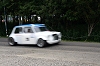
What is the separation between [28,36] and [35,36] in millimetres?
654

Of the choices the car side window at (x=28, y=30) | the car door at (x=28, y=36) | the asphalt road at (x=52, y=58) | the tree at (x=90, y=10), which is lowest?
the asphalt road at (x=52, y=58)

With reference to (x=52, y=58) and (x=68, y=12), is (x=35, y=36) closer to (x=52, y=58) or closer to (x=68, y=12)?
(x=52, y=58)

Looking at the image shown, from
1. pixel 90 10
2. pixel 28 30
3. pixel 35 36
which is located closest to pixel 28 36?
pixel 28 30

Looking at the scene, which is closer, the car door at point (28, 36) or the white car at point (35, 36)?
the white car at point (35, 36)

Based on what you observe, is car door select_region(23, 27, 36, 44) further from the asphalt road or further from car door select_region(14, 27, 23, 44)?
the asphalt road

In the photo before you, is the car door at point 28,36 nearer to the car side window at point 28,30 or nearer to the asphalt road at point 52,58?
the car side window at point 28,30

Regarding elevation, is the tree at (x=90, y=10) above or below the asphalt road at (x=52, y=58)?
above

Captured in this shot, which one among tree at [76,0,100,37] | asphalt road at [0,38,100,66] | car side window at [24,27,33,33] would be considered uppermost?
tree at [76,0,100,37]

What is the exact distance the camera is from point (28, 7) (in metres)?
23.9

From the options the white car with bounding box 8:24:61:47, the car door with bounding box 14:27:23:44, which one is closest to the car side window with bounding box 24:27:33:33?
the white car with bounding box 8:24:61:47

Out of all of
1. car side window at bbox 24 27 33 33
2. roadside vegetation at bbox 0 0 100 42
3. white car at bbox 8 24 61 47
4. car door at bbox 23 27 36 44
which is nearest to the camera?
white car at bbox 8 24 61 47

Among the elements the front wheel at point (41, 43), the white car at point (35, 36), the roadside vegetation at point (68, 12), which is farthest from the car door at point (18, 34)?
the roadside vegetation at point (68, 12)

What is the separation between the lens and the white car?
14578mm

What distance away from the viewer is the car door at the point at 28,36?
15102mm
